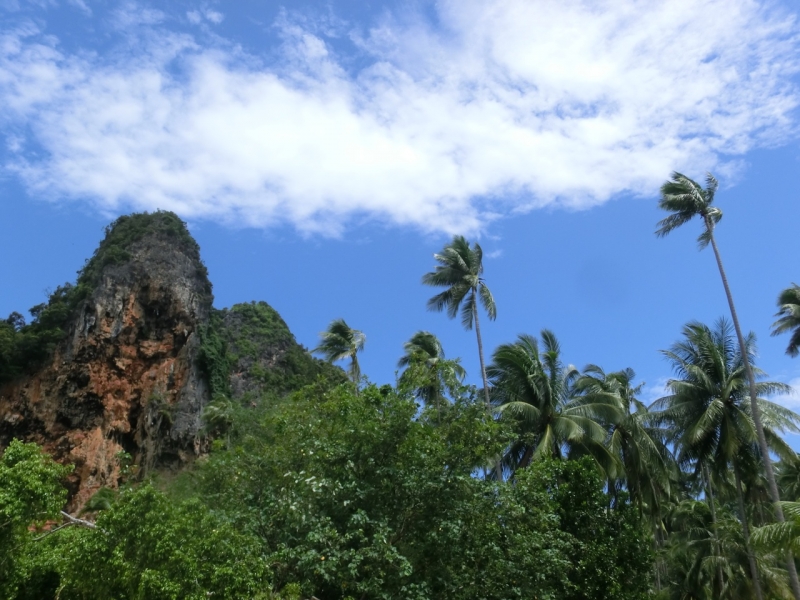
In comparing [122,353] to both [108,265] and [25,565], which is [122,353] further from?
[25,565]

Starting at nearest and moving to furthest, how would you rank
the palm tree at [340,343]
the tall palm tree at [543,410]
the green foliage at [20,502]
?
the green foliage at [20,502] < the tall palm tree at [543,410] < the palm tree at [340,343]

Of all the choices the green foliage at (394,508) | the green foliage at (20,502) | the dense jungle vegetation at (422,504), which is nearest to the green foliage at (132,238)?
the dense jungle vegetation at (422,504)

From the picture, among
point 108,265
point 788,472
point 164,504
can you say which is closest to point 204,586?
point 164,504

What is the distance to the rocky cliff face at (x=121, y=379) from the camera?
40.3 meters

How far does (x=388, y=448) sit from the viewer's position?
13.8 meters

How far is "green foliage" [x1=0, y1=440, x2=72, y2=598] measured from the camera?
34.3 ft

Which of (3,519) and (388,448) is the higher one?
→ (388,448)

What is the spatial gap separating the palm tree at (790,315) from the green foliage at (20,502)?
26381mm

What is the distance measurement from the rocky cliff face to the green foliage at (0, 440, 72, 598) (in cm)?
2935

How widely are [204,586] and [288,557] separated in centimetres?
200

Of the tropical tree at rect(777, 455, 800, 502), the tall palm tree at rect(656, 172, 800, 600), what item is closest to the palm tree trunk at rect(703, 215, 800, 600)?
the tall palm tree at rect(656, 172, 800, 600)

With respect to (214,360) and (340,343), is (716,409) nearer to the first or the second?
(340,343)

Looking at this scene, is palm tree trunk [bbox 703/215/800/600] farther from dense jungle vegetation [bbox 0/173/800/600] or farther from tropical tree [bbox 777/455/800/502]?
tropical tree [bbox 777/455/800/502]

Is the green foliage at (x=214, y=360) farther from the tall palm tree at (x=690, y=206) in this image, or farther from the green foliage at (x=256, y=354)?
the tall palm tree at (x=690, y=206)
